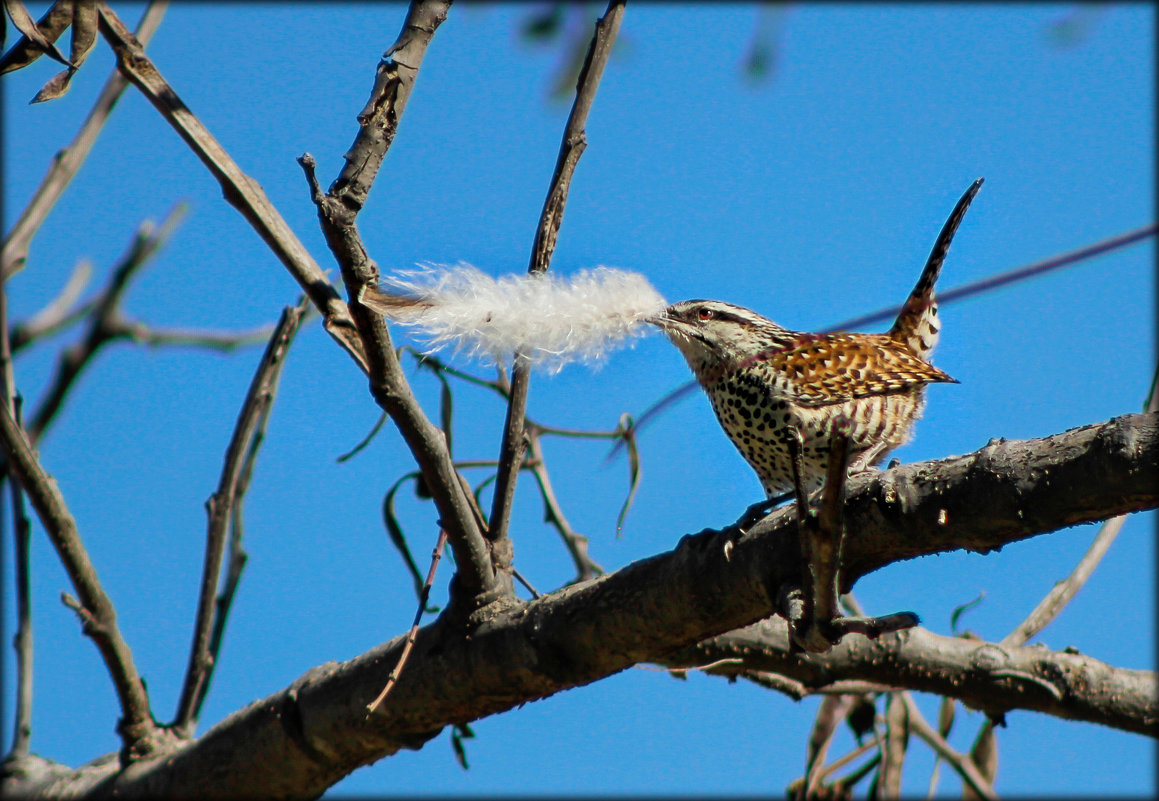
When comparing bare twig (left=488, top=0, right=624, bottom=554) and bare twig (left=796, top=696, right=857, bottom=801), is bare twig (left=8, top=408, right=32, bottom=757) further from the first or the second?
bare twig (left=796, top=696, right=857, bottom=801)

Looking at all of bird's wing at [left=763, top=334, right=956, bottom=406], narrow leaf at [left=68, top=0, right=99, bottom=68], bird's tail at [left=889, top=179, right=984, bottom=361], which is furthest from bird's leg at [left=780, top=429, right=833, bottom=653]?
bird's tail at [left=889, top=179, right=984, bottom=361]

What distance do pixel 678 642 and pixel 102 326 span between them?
104 inches

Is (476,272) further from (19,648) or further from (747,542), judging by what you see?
(19,648)

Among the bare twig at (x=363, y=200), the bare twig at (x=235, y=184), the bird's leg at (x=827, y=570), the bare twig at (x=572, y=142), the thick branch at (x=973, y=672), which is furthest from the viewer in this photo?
the thick branch at (x=973, y=672)

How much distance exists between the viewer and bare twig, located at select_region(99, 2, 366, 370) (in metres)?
1.94

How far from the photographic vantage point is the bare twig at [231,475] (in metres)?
2.90

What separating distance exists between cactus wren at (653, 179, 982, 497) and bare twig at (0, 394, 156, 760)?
1797 millimetres

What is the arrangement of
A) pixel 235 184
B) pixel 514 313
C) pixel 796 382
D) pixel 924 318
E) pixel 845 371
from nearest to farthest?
1. pixel 235 184
2. pixel 514 313
3. pixel 796 382
4. pixel 845 371
5. pixel 924 318

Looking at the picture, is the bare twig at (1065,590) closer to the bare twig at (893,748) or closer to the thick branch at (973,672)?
the thick branch at (973,672)

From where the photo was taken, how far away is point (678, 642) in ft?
7.29

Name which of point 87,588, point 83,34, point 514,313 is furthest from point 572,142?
point 87,588

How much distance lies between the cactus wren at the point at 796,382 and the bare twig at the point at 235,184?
4.56 ft

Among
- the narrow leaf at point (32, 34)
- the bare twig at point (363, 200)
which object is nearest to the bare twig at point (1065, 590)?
the bare twig at point (363, 200)

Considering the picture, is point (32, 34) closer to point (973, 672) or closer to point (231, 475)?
point (231, 475)
